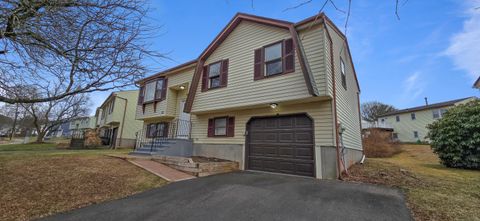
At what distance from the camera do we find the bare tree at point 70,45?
11.7ft

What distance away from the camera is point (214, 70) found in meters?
10.6

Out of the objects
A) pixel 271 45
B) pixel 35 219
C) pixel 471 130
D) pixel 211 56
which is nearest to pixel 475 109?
pixel 471 130

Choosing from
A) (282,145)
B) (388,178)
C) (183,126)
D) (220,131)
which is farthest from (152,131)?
(388,178)

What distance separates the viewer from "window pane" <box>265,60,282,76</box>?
27.5 feet

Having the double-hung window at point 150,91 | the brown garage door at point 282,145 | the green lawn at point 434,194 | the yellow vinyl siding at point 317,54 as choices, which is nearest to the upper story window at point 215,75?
the brown garage door at point 282,145

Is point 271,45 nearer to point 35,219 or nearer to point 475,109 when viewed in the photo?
point 35,219

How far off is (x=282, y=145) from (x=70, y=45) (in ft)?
23.6

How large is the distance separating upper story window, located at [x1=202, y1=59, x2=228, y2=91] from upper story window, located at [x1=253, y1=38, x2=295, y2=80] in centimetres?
174

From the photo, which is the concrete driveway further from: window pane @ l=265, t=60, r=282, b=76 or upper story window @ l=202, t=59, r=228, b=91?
upper story window @ l=202, t=59, r=228, b=91

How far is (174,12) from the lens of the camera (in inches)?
200

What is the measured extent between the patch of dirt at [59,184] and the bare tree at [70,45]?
2250 mm

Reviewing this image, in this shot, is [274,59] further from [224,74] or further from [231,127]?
[231,127]

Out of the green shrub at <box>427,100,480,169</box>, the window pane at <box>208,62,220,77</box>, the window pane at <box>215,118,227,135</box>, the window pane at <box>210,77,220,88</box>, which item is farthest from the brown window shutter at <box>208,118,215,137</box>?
the green shrub at <box>427,100,480,169</box>

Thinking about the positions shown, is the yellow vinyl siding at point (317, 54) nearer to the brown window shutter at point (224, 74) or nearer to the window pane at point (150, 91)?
the brown window shutter at point (224, 74)
